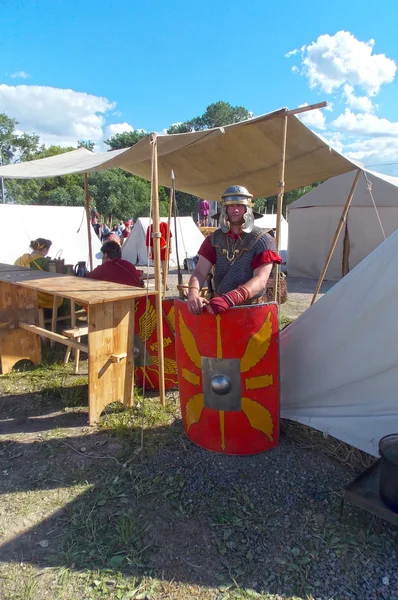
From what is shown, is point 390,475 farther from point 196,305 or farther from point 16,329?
point 16,329

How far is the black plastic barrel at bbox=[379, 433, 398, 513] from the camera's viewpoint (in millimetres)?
1875

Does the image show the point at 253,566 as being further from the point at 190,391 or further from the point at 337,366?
the point at 337,366

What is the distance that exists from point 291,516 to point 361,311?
121 cm

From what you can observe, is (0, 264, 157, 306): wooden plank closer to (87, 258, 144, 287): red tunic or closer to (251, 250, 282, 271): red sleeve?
(87, 258, 144, 287): red tunic

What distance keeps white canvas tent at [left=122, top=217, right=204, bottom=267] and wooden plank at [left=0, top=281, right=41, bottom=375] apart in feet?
27.3

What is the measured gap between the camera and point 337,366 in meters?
2.70

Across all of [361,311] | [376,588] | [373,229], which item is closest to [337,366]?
[361,311]

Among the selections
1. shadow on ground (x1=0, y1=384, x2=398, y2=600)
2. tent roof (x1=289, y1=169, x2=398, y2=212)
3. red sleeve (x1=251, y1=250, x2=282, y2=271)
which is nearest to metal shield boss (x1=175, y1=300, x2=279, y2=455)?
shadow on ground (x1=0, y1=384, x2=398, y2=600)

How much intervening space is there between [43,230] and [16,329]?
5.94 metres

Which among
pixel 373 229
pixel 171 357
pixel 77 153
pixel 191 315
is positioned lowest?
pixel 171 357

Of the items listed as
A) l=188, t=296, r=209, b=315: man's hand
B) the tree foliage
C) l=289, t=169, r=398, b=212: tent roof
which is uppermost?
the tree foliage

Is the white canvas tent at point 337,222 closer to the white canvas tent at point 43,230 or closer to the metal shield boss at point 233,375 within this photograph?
the white canvas tent at point 43,230

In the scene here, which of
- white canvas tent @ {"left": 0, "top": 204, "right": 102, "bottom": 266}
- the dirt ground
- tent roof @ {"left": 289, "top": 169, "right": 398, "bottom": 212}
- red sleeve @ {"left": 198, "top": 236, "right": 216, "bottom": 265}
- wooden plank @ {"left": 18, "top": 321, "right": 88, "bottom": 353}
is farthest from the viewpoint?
tent roof @ {"left": 289, "top": 169, "right": 398, "bottom": 212}

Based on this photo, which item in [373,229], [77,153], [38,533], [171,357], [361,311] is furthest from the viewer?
[373,229]
